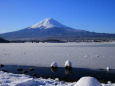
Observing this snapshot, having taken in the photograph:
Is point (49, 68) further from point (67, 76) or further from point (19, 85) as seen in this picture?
point (19, 85)

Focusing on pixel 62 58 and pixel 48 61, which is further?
pixel 62 58

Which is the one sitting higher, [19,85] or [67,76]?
[19,85]

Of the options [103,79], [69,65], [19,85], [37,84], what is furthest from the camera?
[69,65]

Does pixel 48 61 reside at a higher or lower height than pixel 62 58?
lower

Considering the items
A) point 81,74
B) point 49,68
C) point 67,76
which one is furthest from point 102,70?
point 49,68

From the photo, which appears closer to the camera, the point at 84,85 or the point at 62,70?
the point at 84,85

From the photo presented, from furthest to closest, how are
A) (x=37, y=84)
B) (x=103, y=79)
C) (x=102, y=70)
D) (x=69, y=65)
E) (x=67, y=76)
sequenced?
(x=69, y=65) → (x=102, y=70) → (x=67, y=76) → (x=103, y=79) → (x=37, y=84)

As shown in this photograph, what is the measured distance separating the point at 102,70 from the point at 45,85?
7.35 metres

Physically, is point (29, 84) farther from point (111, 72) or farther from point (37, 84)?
point (111, 72)

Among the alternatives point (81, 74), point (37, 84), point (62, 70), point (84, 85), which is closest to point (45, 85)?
point (37, 84)

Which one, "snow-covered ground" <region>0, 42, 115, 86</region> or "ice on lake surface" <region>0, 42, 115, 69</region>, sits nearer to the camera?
"snow-covered ground" <region>0, 42, 115, 86</region>

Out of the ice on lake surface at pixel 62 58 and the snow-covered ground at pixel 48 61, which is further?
the ice on lake surface at pixel 62 58

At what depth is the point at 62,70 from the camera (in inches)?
556

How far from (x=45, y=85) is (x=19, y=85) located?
3.97 ft
